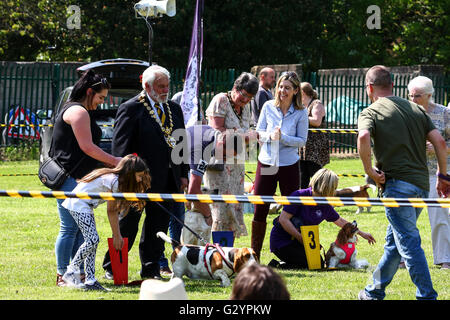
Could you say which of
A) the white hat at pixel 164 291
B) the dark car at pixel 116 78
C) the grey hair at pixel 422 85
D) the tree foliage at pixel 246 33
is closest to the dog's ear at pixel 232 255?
the grey hair at pixel 422 85

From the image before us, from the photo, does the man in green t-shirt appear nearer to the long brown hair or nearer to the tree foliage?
the long brown hair

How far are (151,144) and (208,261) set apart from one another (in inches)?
43.1

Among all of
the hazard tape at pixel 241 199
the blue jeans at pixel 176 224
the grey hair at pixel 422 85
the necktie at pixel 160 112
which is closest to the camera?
the hazard tape at pixel 241 199

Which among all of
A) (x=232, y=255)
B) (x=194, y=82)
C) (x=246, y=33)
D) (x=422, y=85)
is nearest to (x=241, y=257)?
(x=232, y=255)

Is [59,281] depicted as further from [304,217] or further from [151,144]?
[304,217]

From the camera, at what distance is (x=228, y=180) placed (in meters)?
8.62

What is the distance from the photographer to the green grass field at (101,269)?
21.2 feet

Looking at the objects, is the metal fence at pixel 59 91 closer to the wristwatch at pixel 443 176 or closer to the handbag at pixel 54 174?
the handbag at pixel 54 174

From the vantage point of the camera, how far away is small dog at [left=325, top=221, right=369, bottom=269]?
7.83 m

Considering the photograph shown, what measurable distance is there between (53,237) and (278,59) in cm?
2425

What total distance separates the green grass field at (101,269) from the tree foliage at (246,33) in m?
18.7

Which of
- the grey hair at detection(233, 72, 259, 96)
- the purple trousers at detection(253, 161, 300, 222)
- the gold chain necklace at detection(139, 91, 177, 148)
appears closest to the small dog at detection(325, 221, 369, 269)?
the purple trousers at detection(253, 161, 300, 222)

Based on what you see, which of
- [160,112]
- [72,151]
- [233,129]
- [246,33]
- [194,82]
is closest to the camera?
[72,151]
